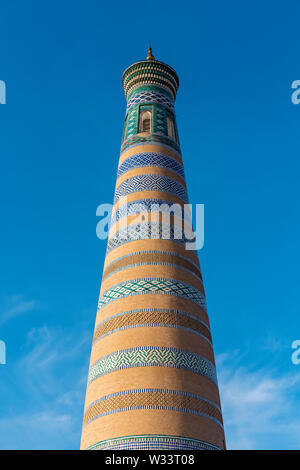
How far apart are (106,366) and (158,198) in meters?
3.08

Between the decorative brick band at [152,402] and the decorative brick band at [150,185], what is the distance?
12.0 ft

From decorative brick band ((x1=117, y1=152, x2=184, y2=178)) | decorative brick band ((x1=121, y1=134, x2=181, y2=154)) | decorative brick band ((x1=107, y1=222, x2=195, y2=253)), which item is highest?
decorative brick band ((x1=121, y1=134, x2=181, y2=154))

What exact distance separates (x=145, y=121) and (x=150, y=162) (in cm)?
138

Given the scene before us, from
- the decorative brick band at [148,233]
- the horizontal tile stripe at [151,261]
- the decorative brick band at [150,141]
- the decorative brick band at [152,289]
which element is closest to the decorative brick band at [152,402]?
the decorative brick band at [152,289]

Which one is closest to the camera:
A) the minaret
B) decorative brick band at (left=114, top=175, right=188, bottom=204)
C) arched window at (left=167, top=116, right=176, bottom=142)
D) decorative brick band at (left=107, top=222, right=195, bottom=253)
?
the minaret

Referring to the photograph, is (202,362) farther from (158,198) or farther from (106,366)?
Result: (158,198)

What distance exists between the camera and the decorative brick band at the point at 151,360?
701 cm

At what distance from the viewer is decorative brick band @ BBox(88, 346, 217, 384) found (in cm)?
701

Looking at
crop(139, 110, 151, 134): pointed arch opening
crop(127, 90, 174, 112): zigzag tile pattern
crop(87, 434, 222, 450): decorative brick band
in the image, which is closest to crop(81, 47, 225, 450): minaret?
crop(87, 434, 222, 450): decorative brick band

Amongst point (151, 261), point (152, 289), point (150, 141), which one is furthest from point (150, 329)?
point (150, 141)

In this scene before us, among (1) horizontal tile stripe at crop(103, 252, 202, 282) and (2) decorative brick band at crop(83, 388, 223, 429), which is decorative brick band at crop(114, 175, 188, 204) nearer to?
(1) horizontal tile stripe at crop(103, 252, 202, 282)

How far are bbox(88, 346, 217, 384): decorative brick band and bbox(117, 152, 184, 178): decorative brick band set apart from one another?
3707mm

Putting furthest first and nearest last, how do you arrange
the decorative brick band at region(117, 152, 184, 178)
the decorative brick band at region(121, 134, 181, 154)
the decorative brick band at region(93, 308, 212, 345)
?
the decorative brick band at region(121, 134, 181, 154)
the decorative brick band at region(117, 152, 184, 178)
the decorative brick band at region(93, 308, 212, 345)
